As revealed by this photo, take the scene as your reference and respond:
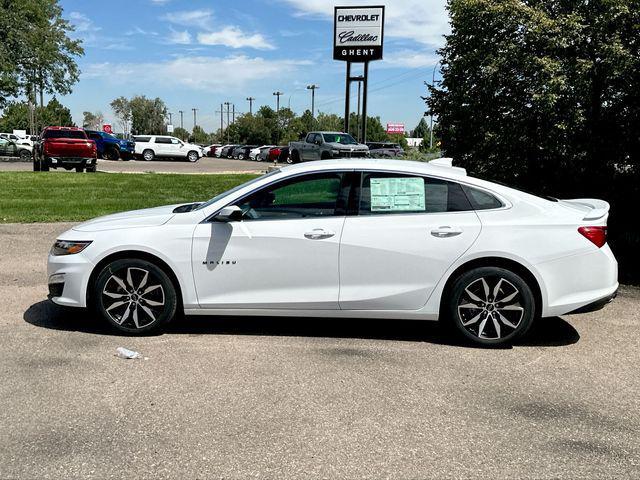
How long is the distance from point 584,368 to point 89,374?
146 inches

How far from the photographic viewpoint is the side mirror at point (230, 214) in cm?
483

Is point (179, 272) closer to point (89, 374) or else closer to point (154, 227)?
point (154, 227)

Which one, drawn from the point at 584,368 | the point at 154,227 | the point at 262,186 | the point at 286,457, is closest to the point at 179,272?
the point at 154,227

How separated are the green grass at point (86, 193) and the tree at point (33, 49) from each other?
19744mm

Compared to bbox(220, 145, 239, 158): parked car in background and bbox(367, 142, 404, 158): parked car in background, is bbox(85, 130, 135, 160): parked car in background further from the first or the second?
bbox(220, 145, 239, 158): parked car in background

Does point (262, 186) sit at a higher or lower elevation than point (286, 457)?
higher

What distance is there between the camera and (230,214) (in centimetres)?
483

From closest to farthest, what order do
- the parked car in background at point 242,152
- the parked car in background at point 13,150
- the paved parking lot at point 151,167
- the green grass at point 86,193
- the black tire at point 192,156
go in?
the green grass at point 86,193 < the paved parking lot at point 151,167 < the parked car in background at point 13,150 < the black tire at point 192,156 < the parked car in background at point 242,152

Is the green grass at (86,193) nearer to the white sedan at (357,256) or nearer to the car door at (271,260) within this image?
the white sedan at (357,256)

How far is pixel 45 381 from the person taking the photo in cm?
411

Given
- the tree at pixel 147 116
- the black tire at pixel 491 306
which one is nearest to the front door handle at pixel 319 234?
the black tire at pixel 491 306

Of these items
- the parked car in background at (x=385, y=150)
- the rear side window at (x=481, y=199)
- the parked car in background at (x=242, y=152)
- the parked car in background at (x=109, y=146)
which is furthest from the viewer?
the parked car in background at (x=242, y=152)

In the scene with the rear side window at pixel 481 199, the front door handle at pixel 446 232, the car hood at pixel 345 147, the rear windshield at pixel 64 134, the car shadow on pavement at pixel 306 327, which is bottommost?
the car shadow on pavement at pixel 306 327

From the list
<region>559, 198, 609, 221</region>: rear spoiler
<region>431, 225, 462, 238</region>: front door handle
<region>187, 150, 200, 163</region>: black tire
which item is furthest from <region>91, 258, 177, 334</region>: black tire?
<region>187, 150, 200, 163</region>: black tire
